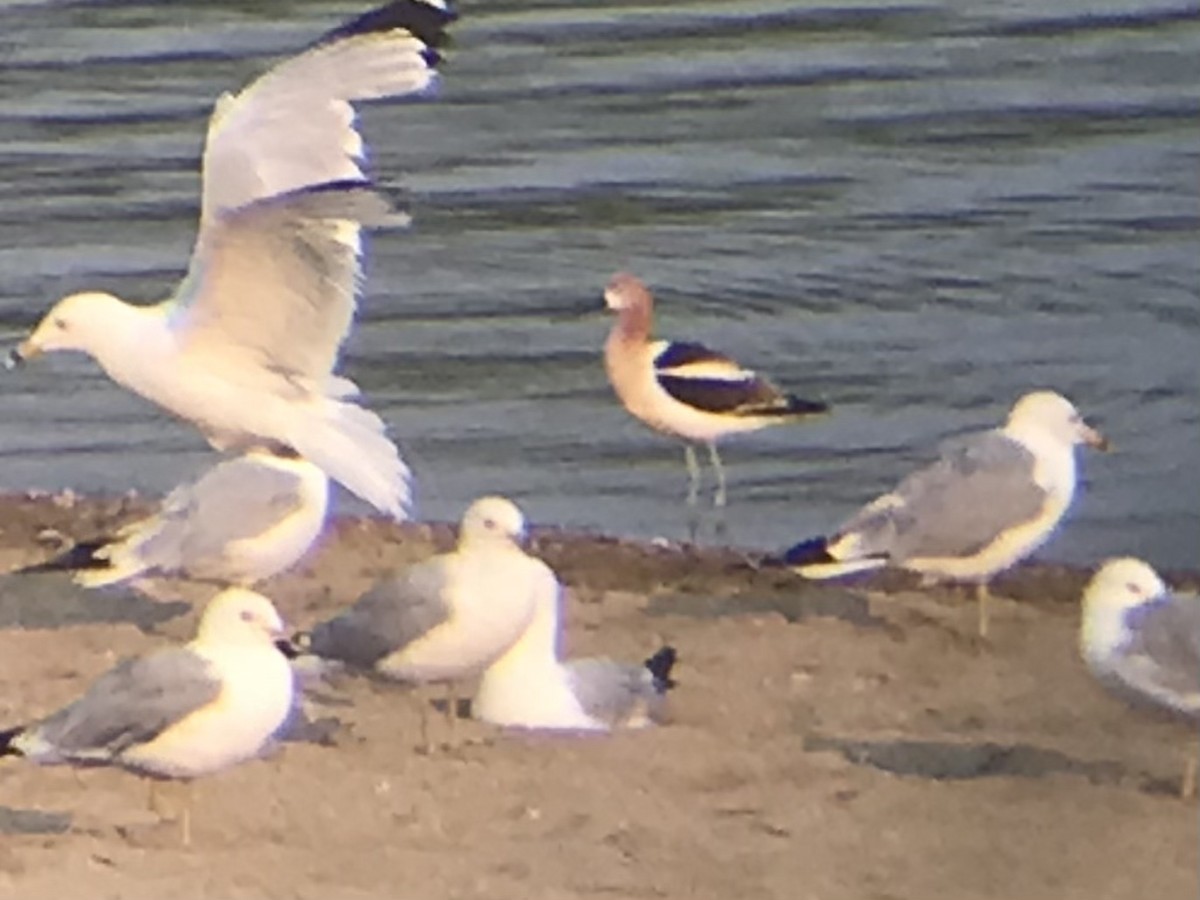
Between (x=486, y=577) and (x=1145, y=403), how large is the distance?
0.45 meters

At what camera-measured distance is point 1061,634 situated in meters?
1.50

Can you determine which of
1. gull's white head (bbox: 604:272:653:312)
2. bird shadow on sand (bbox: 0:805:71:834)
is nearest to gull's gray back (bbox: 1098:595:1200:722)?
gull's white head (bbox: 604:272:653:312)

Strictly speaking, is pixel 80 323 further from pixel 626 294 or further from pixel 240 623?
pixel 626 294

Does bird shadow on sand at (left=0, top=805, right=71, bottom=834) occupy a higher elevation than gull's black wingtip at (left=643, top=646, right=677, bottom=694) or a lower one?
lower

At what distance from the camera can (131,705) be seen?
4.92 feet

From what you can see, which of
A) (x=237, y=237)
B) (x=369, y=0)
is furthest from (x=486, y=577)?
(x=369, y=0)

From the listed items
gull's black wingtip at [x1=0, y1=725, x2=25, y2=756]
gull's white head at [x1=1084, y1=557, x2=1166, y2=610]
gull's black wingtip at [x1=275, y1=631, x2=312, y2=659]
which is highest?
gull's white head at [x1=1084, y1=557, x2=1166, y2=610]

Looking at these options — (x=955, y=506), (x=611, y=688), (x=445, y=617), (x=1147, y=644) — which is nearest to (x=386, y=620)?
(x=445, y=617)

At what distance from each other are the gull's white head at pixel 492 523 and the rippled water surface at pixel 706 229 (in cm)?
1

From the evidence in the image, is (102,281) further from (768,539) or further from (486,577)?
(768,539)

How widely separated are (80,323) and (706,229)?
1.41 ft

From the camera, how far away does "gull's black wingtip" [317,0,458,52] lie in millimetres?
1540

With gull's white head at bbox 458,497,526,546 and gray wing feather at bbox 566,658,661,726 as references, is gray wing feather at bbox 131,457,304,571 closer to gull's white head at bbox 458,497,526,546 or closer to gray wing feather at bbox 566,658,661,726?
gull's white head at bbox 458,497,526,546

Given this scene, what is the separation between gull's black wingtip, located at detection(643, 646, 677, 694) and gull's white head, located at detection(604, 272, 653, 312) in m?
0.23
